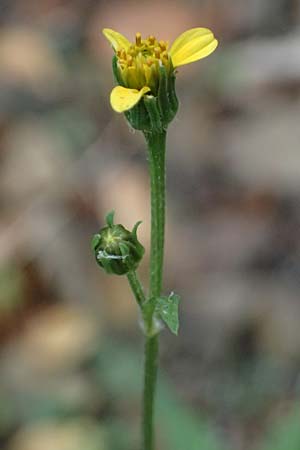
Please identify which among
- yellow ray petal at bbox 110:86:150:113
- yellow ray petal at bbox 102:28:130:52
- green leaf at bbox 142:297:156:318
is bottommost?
green leaf at bbox 142:297:156:318

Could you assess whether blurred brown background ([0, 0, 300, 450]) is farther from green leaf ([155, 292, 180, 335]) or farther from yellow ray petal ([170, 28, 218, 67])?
yellow ray petal ([170, 28, 218, 67])

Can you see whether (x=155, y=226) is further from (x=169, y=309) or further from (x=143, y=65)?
(x=143, y=65)

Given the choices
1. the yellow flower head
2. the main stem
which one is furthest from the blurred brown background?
the yellow flower head

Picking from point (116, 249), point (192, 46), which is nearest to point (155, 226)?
point (116, 249)

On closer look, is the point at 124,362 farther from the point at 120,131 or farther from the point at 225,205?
the point at 120,131

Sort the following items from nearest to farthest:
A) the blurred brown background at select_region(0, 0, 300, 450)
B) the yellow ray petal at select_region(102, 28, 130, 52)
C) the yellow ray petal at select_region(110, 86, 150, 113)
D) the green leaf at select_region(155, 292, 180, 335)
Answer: the yellow ray petal at select_region(110, 86, 150, 113) → the green leaf at select_region(155, 292, 180, 335) → the yellow ray petal at select_region(102, 28, 130, 52) → the blurred brown background at select_region(0, 0, 300, 450)

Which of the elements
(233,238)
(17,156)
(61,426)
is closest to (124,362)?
(61,426)

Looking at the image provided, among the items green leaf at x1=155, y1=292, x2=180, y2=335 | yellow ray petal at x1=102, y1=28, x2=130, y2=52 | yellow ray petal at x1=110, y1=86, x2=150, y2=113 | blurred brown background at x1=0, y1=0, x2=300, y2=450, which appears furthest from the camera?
blurred brown background at x1=0, y1=0, x2=300, y2=450
